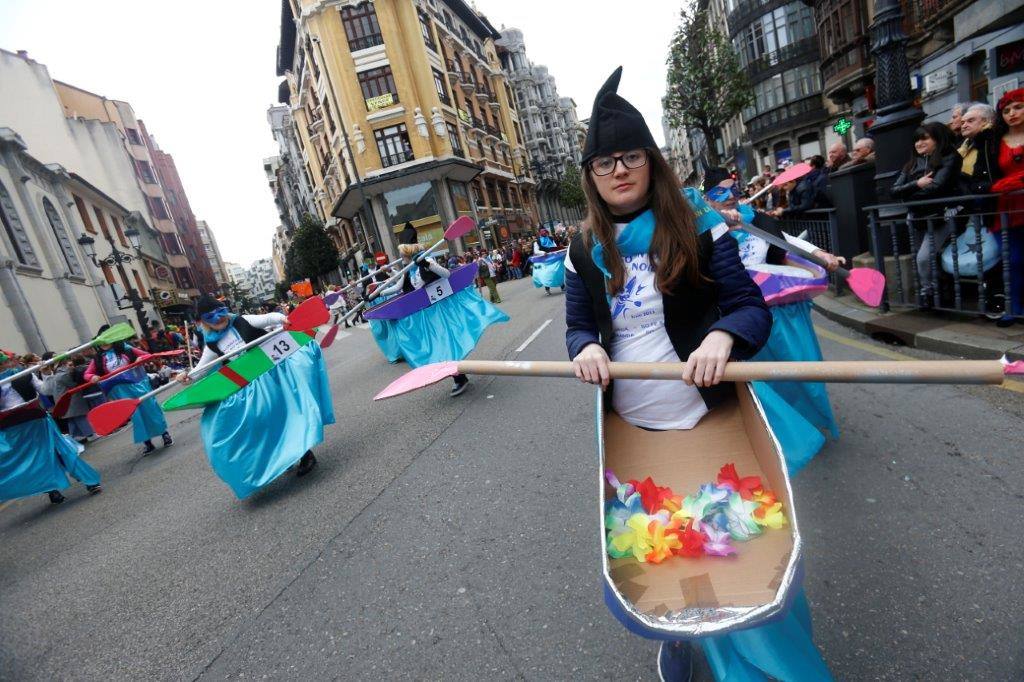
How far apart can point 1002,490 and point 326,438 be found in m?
5.73

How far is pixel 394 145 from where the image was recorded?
104 ft

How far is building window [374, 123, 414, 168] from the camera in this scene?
3156 centimetres

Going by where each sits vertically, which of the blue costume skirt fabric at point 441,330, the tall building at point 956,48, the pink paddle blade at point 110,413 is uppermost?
the tall building at point 956,48

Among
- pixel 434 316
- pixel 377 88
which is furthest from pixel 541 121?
pixel 434 316

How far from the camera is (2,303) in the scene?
50.3 feet

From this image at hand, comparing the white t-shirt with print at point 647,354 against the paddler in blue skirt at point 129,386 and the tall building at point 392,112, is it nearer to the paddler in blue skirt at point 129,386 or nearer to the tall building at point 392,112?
the paddler in blue skirt at point 129,386

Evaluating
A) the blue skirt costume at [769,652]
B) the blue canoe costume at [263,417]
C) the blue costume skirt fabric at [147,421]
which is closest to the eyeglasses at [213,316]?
the blue canoe costume at [263,417]

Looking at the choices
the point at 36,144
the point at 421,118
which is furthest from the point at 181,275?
the point at 421,118

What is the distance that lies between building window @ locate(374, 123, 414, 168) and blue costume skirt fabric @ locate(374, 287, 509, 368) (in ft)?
88.6

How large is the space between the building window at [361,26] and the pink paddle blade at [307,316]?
103 feet

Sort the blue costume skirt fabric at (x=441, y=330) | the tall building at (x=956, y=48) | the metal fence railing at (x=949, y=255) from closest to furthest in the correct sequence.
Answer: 1. the metal fence railing at (x=949, y=255)
2. the blue costume skirt fabric at (x=441, y=330)
3. the tall building at (x=956, y=48)

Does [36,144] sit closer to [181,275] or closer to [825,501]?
[181,275]

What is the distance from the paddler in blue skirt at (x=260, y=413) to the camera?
4.53 m

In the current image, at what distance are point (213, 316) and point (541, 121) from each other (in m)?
73.5
